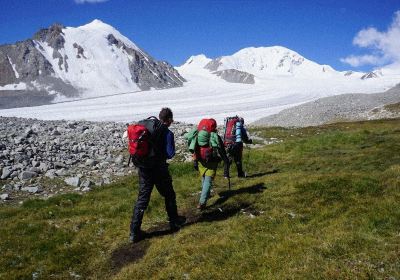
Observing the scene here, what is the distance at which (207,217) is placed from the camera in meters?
13.3

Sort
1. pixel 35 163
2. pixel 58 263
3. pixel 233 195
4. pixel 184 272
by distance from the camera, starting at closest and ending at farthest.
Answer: pixel 184 272
pixel 58 263
pixel 233 195
pixel 35 163

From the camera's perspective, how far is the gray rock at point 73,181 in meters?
22.0

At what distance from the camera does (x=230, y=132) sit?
741 inches

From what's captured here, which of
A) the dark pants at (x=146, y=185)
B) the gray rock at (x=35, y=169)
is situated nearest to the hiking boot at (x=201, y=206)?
the dark pants at (x=146, y=185)

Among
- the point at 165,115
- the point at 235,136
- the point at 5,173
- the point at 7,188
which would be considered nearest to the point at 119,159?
the point at 5,173

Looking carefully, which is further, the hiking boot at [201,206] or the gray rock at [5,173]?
the gray rock at [5,173]

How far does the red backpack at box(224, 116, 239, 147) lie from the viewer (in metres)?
18.7

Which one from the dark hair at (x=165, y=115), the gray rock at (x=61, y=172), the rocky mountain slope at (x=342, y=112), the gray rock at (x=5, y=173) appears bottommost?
the rocky mountain slope at (x=342, y=112)

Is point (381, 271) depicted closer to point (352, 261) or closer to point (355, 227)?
point (352, 261)

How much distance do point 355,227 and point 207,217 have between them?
15.4 ft

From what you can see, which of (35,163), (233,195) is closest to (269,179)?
(233,195)

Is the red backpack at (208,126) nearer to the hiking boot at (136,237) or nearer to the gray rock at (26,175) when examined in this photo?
the hiking boot at (136,237)

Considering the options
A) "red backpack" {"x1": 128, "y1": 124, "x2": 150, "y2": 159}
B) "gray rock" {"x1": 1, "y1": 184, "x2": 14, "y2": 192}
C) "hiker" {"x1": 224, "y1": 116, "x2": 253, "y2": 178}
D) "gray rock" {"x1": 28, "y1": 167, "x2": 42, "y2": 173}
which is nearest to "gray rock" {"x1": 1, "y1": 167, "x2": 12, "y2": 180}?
"gray rock" {"x1": 28, "y1": 167, "x2": 42, "y2": 173}

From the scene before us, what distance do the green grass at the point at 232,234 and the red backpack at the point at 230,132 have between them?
1821 millimetres
